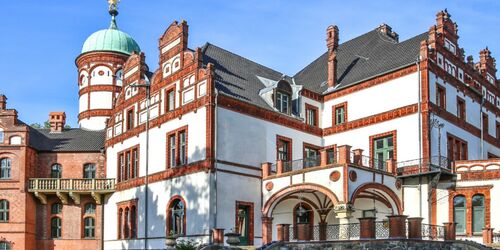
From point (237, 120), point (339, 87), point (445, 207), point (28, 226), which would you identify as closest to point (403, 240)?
point (445, 207)

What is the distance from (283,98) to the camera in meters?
36.2

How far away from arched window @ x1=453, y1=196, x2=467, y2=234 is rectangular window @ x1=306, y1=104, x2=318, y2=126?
9.35m

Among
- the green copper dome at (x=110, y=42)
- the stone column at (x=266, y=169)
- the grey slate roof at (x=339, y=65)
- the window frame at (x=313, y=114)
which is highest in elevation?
the green copper dome at (x=110, y=42)

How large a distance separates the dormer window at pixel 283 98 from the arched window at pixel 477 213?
10.9 meters

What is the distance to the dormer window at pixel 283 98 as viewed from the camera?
3562 cm

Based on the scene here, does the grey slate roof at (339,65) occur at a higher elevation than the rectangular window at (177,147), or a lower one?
higher

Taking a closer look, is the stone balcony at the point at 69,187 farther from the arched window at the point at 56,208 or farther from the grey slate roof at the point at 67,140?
the grey slate roof at the point at 67,140

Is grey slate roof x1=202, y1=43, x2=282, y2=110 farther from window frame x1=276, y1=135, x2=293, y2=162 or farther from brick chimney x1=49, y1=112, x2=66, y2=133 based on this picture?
brick chimney x1=49, y1=112, x2=66, y2=133

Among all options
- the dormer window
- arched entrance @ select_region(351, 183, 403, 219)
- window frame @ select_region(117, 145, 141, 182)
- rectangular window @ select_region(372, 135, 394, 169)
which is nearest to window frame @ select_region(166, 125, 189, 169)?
window frame @ select_region(117, 145, 141, 182)

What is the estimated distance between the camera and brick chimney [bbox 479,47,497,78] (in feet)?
133

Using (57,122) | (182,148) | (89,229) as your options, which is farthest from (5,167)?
(182,148)

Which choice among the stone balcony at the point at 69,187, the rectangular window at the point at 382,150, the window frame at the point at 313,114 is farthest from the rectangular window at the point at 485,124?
the stone balcony at the point at 69,187

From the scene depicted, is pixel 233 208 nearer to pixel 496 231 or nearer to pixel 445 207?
pixel 445 207

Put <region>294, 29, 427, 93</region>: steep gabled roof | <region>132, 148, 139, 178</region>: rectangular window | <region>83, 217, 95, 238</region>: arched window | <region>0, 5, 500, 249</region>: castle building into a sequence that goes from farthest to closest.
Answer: <region>83, 217, 95, 238</region>: arched window
<region>132, 148, 139, 178</region>: rectangular window
<region>294, 29, 427, 93</region>: steep gabled roof
<region>0, 5, 500, 249</region>: castle building
